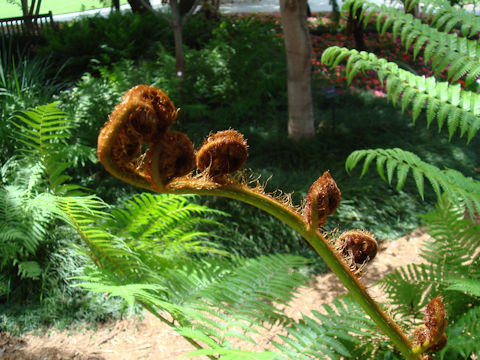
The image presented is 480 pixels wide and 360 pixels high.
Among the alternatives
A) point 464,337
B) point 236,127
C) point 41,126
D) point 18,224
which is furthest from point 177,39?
point 464,337

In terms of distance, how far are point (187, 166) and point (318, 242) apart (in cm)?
22

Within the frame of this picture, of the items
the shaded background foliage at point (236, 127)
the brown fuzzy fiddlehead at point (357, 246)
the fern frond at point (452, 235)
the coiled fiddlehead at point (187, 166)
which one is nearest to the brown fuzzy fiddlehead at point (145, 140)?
the coiled fiddlehead at point (187, 166)

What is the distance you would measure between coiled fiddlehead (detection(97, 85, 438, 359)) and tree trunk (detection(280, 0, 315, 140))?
4.96 metres

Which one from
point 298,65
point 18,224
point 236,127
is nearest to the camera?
point 18,224

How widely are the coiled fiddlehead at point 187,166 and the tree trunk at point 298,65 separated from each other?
4959mm

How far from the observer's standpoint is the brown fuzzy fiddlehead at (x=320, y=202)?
605 millimetres

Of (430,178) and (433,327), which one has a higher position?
(433,327)

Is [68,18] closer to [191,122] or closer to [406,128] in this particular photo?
[191,122]

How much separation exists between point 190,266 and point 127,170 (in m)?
1.79

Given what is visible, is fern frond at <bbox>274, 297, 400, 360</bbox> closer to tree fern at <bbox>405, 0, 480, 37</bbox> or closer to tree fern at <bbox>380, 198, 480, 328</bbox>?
tree fern at <bbox>380, 198, 480, 328</bbox>

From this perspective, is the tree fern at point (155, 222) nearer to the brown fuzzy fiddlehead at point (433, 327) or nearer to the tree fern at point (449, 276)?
the tree fern at point (449, 276)

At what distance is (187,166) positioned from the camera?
551 mm

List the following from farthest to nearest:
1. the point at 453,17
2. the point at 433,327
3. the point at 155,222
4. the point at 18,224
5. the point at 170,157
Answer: the point at 18,224 → the point at 155,222 → the point at 453,17 → the point at 433,327 → the point at 170,157

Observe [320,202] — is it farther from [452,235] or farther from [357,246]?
[452,235]
